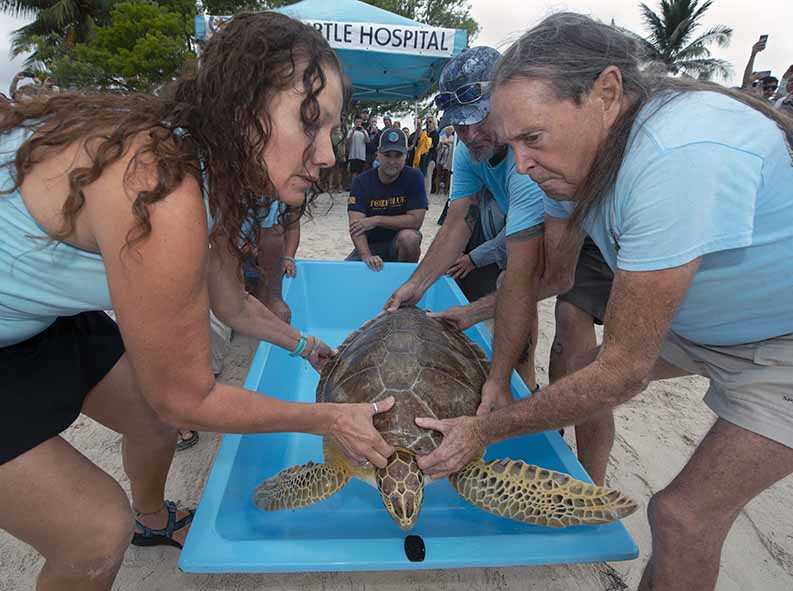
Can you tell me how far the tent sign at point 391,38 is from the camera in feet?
20.0

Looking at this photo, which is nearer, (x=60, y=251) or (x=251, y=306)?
(x=60, y=251)

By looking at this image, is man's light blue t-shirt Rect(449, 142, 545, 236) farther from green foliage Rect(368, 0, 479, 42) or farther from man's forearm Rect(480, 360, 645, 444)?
green foliage Rect(368, 0, 479, 42)

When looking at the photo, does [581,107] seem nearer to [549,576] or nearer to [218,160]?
[218,160]

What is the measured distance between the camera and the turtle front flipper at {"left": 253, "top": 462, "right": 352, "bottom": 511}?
5.20 ft

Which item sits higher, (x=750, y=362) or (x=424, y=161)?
(x=750, y=362)

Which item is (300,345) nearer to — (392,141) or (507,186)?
(507,186)

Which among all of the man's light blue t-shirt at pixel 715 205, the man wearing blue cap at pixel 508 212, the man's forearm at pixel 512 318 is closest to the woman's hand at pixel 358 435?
the man wearing blue cap at pixel 508 212

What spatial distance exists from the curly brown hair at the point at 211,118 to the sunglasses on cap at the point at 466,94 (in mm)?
1040

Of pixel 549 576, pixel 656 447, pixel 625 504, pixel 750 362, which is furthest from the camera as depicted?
pixel 656 447

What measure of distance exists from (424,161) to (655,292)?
11.4m

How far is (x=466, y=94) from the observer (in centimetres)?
186

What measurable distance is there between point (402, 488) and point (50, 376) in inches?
40.1

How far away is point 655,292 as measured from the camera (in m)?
0.97

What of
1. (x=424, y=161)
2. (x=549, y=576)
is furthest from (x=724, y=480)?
(x=424, y=161)
